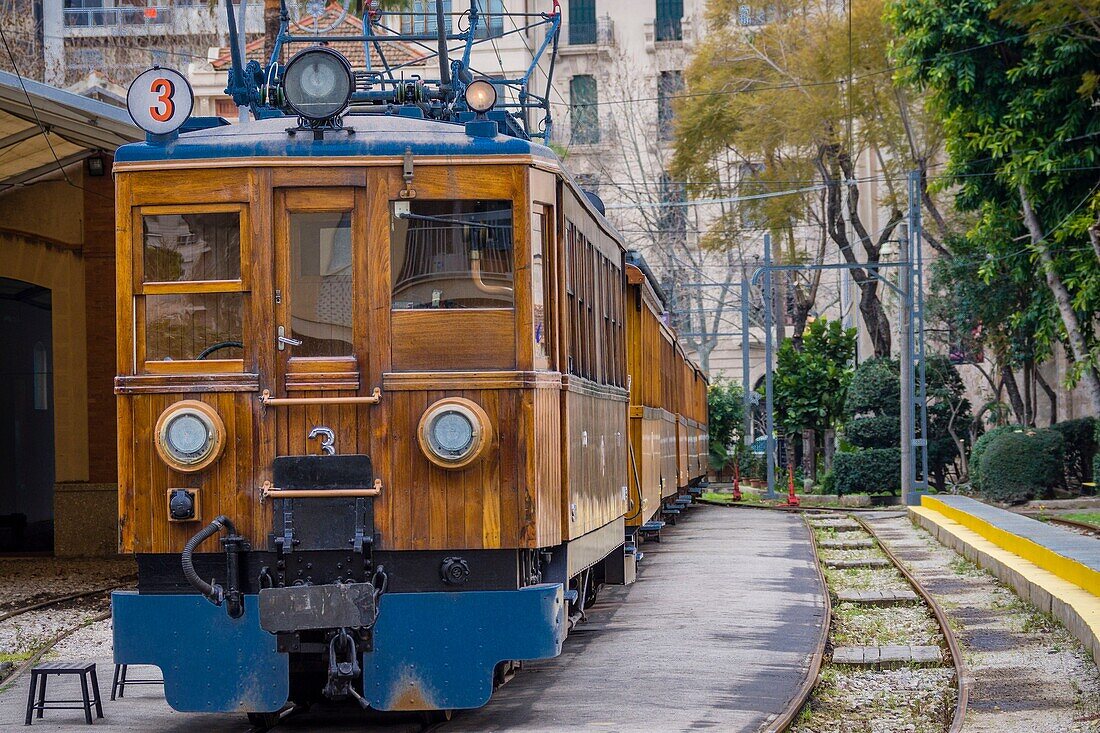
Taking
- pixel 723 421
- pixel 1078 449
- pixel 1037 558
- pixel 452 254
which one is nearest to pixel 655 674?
pixel 452 254

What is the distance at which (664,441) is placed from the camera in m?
Answer: 17.6

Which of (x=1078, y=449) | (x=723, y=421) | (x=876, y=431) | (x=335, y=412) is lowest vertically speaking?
(x=1078, y=449)

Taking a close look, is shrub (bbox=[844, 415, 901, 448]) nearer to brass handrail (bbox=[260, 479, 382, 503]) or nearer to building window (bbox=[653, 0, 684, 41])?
building window (bbox=[653, 0, 684, 41])

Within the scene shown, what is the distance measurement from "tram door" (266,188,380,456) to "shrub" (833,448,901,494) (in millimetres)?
27130

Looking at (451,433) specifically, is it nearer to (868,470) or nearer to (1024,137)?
(1024,137)

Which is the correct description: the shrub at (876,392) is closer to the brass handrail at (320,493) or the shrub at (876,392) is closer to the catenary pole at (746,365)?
the catenary pole at (746,365)

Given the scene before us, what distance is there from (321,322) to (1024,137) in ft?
68.7

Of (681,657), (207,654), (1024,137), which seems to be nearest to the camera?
(207,654)

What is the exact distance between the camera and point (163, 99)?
311 inches

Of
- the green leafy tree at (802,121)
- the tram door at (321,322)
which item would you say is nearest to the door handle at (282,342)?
the tram door at (321,322)

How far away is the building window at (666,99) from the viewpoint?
153 feet

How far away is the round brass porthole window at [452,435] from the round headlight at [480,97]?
168 cm

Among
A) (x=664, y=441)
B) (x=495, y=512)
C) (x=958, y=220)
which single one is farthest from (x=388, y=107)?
(x=958, y=220)

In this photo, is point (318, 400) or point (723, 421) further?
point (723, 421)
